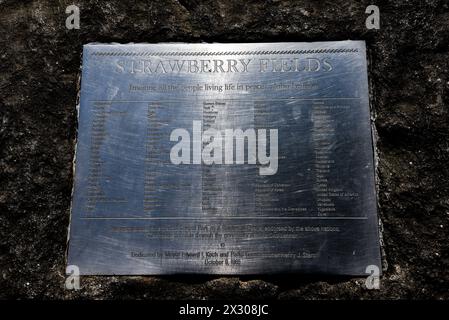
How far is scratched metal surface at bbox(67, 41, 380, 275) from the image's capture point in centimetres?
243

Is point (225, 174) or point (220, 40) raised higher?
point (220, 40)

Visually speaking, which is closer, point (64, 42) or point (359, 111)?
point (359, 111)

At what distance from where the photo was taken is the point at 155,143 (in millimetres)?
2561

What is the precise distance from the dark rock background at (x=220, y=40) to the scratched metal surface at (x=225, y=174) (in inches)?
4.0

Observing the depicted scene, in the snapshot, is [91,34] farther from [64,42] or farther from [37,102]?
[37,102]

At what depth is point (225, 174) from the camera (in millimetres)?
2520

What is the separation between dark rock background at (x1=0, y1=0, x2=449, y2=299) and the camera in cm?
242

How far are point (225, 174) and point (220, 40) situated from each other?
870 millimetres

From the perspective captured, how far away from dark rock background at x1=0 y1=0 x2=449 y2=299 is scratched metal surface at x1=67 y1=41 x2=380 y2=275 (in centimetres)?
10

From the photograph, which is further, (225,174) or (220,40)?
(220,40)

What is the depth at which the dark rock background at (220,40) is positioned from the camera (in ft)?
7.95

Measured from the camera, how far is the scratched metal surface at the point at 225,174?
95.6 inches
